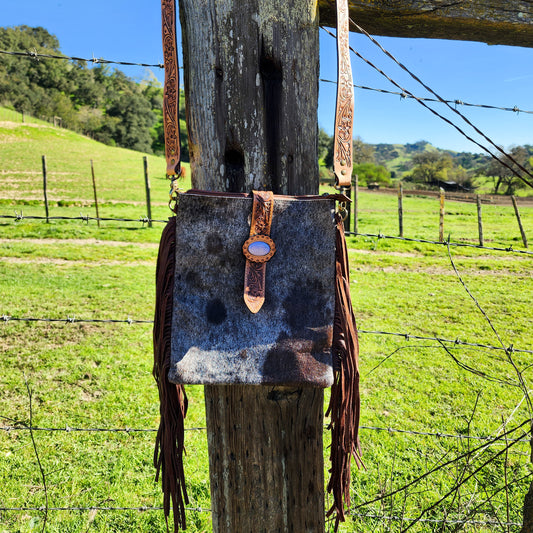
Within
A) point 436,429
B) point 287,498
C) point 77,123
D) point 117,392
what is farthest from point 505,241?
point 77,123

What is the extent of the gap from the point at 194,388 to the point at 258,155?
3.20 meters

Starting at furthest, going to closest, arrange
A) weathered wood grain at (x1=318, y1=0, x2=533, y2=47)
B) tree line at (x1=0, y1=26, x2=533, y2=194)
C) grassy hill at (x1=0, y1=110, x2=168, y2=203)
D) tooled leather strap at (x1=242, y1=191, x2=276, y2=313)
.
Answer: tree line at (x1=0, y1=26, x2=533, y2=194) → grassy hill at (x1=0, y1=110, x2=168, y2=203) → weathered wood grain at (x1=318, y1=0, x2=533, y2=47) → tooled leather strap at (x1=242, y1=191, x2=276, y2=313)

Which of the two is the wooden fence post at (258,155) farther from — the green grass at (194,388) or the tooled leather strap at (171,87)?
the green grass at (194,388)

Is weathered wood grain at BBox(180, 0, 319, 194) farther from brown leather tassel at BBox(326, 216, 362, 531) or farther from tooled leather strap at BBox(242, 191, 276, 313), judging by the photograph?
brown leather tassel at BBox(326, 216, 362, 531)

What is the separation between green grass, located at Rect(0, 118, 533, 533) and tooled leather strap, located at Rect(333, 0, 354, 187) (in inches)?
31.1

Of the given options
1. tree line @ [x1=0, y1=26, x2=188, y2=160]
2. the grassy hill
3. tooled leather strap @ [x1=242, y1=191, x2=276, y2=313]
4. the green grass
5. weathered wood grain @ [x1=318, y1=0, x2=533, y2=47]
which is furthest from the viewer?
tree line @ [x1=0, y1=26, x2=188, y2=160]

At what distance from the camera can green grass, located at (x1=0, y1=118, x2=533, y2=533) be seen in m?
2.39

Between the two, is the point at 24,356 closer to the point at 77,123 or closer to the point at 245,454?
the point at 245,454

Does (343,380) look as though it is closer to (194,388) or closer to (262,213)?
(262,213)

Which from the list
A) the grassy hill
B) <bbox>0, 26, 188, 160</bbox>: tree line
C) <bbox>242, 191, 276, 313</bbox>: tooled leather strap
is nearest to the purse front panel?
<bbox>242, 191, 276, 313</bbox>: tooled leather strap

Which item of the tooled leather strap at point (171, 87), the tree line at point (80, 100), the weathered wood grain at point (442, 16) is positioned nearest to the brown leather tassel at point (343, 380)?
the tooled leather strap at point (171, 87)

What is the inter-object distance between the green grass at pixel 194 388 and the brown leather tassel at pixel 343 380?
412 mm

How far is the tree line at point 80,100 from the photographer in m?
60.7

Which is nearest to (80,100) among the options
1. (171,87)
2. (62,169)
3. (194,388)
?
(62,169)
